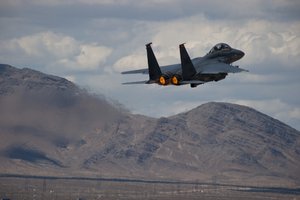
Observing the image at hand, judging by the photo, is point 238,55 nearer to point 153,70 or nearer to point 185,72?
point 185,72

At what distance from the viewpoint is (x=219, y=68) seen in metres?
113

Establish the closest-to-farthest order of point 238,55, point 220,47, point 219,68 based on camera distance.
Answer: point 219,68
point 238,55
point 220,47

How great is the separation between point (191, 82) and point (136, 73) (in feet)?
47.2

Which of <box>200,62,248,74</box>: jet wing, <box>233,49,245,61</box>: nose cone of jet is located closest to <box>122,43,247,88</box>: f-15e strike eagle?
<box>200,62,248,74</box>: jet wing

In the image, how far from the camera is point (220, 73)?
112 metres

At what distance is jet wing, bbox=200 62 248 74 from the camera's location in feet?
364

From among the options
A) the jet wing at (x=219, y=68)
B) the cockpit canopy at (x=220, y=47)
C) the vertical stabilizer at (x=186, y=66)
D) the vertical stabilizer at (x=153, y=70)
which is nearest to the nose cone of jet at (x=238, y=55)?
the cockpit canopy at (x=220, y=47)

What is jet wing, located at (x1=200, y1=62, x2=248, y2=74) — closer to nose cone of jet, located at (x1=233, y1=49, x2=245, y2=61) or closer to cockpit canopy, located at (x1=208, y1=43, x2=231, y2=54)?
nose cone of jet, located at (x1=233, y1=49, x2=245, y2=61)

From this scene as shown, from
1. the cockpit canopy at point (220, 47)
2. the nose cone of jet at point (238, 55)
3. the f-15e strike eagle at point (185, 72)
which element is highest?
the cockpit canopy at point (220, 47)

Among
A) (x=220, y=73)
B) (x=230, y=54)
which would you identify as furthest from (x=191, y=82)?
(x=230, y=54)

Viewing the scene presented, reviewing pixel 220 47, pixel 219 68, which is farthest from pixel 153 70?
pixel 220 47

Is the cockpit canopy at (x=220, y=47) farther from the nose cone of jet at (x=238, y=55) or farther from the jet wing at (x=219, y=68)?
the jet wing at (x=219, y=68)

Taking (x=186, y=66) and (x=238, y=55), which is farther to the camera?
(x=238, y=55)

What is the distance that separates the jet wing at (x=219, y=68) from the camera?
4363 inches
